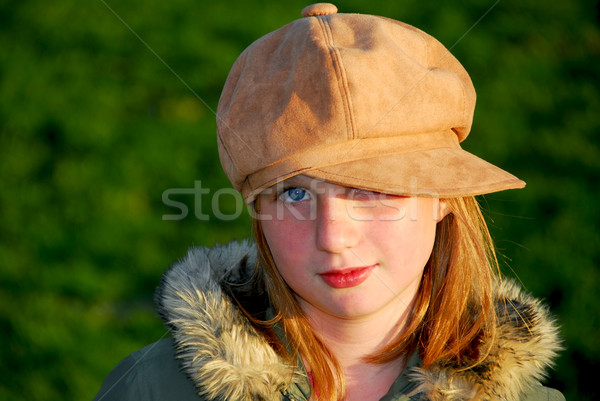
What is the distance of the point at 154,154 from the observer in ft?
11.5

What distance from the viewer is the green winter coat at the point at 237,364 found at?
1588 millimetres

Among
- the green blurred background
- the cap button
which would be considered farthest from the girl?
the green blurred background

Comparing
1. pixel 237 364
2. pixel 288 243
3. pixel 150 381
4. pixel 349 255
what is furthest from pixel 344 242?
pixel 150 381

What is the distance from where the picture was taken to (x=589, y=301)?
10.0ft

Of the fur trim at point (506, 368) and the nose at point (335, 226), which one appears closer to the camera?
the nose at point (335, 226)

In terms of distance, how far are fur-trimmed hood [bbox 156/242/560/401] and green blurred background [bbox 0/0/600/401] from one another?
4.77 ft

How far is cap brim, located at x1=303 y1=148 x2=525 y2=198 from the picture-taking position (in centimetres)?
147

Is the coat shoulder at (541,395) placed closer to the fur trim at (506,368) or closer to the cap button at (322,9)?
the fur trim at (506,368)

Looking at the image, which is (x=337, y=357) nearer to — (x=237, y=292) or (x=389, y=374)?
(x=389, y=374)

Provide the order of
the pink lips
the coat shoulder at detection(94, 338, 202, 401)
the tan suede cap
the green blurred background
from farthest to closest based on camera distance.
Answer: the green blurred background → the coat shoulder at detection(94, 338, 202, 401) → the pink lips → the tan suede cap

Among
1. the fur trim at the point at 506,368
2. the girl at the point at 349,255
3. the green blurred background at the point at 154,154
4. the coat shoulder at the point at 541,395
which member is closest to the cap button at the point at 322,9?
the girl at the point at 349,255

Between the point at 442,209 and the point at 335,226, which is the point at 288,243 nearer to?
the point at 335,226

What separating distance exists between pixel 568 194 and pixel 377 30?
6.97 feet

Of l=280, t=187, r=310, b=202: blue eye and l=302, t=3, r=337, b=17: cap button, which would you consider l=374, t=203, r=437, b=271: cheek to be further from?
l=302, t=3, r=337, b=17: cap button
